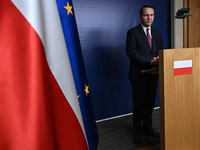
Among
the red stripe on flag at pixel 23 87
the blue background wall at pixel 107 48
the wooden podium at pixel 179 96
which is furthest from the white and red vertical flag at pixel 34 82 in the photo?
the blue background wall at pixel 107 48

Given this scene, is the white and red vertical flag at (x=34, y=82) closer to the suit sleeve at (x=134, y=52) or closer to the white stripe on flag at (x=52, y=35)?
the white stripe on flag at (x=52, y=35)

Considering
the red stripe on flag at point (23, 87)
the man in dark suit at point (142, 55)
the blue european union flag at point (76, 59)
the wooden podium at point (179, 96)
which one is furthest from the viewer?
the man in dark suit at point (142, 55)

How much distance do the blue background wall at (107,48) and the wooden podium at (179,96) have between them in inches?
53.2

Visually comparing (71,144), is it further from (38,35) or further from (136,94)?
(136,94)

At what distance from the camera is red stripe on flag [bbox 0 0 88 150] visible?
689 mm

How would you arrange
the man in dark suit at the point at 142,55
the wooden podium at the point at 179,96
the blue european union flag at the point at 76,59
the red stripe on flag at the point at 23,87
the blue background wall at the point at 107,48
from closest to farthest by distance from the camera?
1. the red stripe on flag at the point at 23,87
2. the blue european union flag at the point at 76,59
3. the wooden podium at the point at 179,96
4. the man in dark suit at the point at 142,55
5. the blue background wall at the point at 107,48

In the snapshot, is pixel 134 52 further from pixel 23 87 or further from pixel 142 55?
pixel 23 87

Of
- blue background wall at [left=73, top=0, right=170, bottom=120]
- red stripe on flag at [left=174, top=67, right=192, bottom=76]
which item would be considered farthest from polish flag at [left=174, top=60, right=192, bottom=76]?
blue background wall at [left=73, top=0, right=170, bottom=120]

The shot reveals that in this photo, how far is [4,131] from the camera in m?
0.69

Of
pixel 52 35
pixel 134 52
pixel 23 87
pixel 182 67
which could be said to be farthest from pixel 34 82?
pixel 134 52

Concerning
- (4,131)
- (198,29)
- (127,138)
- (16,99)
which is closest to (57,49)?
(16,99)

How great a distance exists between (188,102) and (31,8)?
1300mm

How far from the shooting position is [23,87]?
725 mm

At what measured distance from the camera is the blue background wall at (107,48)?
251 cm
